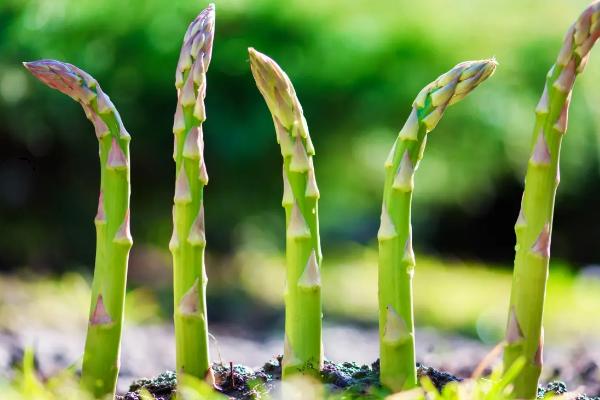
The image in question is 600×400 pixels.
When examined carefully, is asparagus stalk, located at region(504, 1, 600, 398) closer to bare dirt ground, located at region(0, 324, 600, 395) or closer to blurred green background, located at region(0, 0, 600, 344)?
bare dirt ground, located at region(0, 324, 600, 395)

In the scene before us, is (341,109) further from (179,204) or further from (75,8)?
(179,204)

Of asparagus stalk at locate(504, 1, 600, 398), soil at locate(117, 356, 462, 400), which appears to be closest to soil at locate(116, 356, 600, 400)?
soil at locate(117, 356, 462, 400)

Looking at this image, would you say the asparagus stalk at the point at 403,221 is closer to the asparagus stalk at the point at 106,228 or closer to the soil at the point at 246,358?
the soil at the point at 246,358

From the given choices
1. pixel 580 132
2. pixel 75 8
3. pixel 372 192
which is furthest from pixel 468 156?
pixel 75 8

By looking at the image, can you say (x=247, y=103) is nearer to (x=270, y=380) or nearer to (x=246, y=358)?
(x=246, y=358)

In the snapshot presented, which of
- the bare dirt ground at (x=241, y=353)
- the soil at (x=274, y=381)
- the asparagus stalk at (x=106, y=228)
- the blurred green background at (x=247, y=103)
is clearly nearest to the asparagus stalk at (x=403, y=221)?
the soil at (x=274, y=381)

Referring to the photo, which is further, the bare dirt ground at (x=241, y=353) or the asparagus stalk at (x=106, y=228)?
the bare dirt ground at (x=241, y=353)
